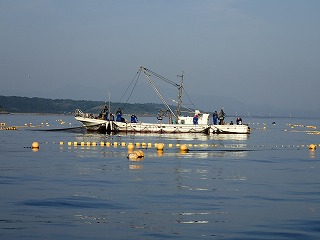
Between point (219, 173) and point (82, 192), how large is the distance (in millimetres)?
12826

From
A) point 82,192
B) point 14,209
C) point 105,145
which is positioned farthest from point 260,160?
point 14,209

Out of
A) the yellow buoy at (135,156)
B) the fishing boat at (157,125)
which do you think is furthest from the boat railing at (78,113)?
the yellow buoy at (135,156)

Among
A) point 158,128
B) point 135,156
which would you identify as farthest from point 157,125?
point 135,156

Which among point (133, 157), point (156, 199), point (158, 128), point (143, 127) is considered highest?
point (143, 127)

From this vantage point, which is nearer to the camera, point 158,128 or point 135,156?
point 135,156

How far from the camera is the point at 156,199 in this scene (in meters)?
28.1

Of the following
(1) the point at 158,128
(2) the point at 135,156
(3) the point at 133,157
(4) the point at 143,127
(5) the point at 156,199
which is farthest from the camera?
(4) the point at 143,127

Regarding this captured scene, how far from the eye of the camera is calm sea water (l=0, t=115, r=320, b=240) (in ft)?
70.4

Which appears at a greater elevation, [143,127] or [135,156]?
[143,127]

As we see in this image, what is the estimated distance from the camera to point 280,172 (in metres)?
42.4

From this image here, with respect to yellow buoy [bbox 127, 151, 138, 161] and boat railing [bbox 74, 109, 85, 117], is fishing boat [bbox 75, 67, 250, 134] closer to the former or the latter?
boat railing [bbox 74, 109, 85, 117]

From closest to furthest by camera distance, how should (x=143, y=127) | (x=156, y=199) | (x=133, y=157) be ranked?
1. (x=156, y=199)
2. (x=133, y=157)
3. (x=143, y=127)

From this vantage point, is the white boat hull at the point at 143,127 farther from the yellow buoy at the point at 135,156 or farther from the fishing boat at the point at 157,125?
the yellow buoy at the point at 135,156

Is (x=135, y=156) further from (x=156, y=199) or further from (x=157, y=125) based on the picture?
(x=157, y=125)
